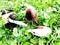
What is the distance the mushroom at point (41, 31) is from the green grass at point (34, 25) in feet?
0.09

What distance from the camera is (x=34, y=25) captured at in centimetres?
190

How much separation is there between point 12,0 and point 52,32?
0.67 meters

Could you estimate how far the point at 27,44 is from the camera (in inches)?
67.6

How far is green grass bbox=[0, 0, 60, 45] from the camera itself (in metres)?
1.74

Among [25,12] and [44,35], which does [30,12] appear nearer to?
[25,12]

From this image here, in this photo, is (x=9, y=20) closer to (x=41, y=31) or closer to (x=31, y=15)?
(x=31, y=15)

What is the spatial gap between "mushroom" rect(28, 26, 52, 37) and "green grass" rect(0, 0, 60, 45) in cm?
3

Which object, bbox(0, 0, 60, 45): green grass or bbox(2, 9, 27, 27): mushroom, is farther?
bbox(2, 9, 27, 27): mushroom

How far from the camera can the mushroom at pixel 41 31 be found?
5.82 ft

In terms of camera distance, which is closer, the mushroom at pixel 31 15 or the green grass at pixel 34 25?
the green grass at pixel 34 25

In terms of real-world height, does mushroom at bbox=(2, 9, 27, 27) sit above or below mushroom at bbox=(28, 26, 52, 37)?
above

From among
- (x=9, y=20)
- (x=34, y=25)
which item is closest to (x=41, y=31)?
(x=34, y=25)

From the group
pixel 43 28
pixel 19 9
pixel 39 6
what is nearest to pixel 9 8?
pixel 19 9

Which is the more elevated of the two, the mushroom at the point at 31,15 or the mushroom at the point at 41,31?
the mushroom at the point at 31,15
